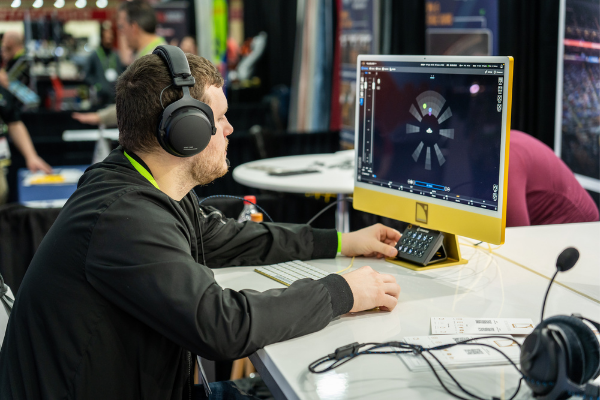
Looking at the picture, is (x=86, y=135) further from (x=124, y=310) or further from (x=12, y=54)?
(x=124, y=310)

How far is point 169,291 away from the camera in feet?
3.43

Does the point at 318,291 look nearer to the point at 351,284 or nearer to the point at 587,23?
the point at 351,284

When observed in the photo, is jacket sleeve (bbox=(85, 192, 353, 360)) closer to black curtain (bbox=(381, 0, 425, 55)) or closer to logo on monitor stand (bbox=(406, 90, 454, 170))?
logo on monitor stand (bbox=(406, 90, 454, 170))

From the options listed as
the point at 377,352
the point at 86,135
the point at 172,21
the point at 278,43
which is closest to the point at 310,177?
the point at 377,352

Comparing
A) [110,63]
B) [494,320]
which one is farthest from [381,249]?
[110,63]

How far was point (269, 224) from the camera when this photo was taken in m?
1.70

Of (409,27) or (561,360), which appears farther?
(409,27)

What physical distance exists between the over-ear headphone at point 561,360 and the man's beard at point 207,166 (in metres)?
0.75

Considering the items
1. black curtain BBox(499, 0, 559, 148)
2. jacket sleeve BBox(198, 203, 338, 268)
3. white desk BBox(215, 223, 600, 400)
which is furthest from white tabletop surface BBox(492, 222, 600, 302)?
black curtain BBox(499, 0, 559, 148)

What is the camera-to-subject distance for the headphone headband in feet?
3.97

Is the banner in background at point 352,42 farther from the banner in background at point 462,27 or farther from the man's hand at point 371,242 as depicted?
the man's hand at point 371,242

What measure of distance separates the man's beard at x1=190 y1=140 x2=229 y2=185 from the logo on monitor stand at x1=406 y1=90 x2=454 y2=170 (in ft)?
1.75

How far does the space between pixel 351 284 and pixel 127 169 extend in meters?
0.52

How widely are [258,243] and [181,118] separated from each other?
56 cm
